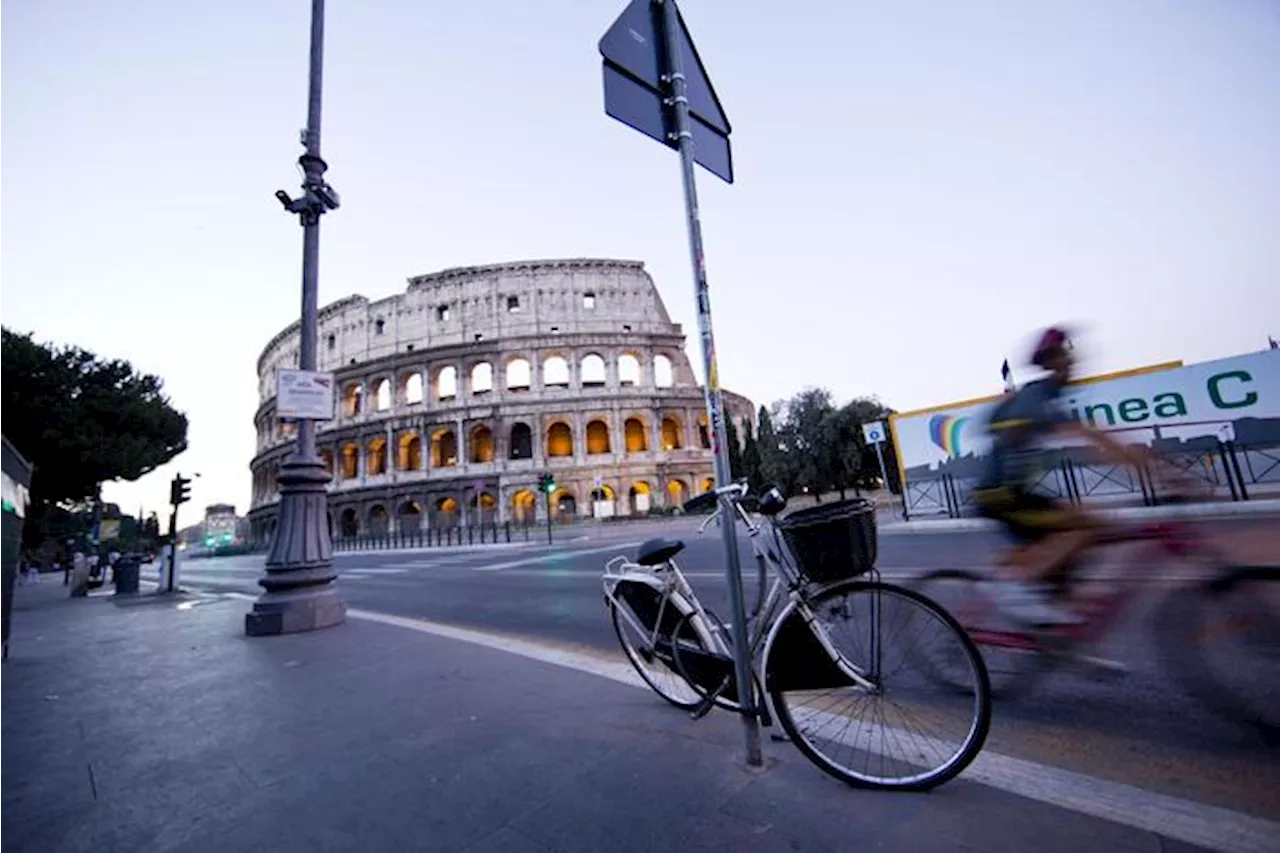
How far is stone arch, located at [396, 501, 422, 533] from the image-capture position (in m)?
44.6

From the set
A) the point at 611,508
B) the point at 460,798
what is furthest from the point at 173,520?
the point at 611,508

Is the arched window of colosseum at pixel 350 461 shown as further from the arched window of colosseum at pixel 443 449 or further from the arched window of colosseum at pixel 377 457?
the arched window of colosseum at pixel 443 449

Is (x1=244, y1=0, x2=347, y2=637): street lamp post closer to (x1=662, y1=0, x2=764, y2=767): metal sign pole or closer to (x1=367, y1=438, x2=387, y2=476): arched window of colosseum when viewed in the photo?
(x1=662, y1=0, x2=764, y2=767): metal sign pole

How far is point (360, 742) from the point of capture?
2.55 meters

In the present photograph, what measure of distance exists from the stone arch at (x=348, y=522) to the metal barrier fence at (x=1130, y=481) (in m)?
47.4

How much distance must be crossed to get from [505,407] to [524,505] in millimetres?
8401

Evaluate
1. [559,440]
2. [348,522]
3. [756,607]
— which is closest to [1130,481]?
[756,607]

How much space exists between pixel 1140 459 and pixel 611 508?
39.4 metres

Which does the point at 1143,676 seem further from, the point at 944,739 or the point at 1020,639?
the point at 944,739

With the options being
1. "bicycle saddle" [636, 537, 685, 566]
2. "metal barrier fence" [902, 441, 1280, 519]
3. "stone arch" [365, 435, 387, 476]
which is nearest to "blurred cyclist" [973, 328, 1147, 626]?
"bicycle saddle" [636, 537, 685, 566]

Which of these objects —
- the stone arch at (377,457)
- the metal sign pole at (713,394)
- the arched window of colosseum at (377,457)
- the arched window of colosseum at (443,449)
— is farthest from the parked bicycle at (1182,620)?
the arched window of colosseum at (377,457)

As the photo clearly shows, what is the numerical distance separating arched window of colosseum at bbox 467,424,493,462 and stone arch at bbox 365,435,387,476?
26.3ft

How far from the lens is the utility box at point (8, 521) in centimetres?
457

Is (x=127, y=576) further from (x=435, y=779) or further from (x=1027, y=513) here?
(x=1027, y=513)
